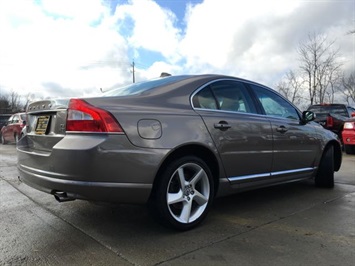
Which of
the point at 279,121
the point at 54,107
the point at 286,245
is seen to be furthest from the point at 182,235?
the point at 279,121

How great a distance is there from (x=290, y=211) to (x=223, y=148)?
1233 millimetres

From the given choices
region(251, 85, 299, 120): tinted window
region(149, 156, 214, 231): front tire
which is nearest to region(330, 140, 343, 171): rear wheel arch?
region(251, 85, 299, 120): tinted window

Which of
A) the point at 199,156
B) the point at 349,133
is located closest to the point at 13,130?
the point at 349,133

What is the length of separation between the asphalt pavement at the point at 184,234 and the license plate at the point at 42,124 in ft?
3.08

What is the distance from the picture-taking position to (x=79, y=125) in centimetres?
297

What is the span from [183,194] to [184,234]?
0.36 m

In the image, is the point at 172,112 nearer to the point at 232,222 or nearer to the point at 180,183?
the point at 180,183

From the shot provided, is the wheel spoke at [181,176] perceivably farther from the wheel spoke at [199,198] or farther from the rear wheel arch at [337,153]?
the rear wheel arch at [337,153]

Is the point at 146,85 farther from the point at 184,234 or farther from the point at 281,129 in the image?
the point at 281,129

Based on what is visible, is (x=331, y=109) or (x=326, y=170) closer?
(x=326, y=170)

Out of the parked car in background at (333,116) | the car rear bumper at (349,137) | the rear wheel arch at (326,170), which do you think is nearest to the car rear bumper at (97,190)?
the rear wheel arch at (326,170)

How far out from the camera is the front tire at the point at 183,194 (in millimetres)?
3133

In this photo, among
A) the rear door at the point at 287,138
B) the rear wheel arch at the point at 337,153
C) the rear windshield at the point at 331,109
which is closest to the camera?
the rear door at the point at 287,138

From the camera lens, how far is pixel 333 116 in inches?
457
